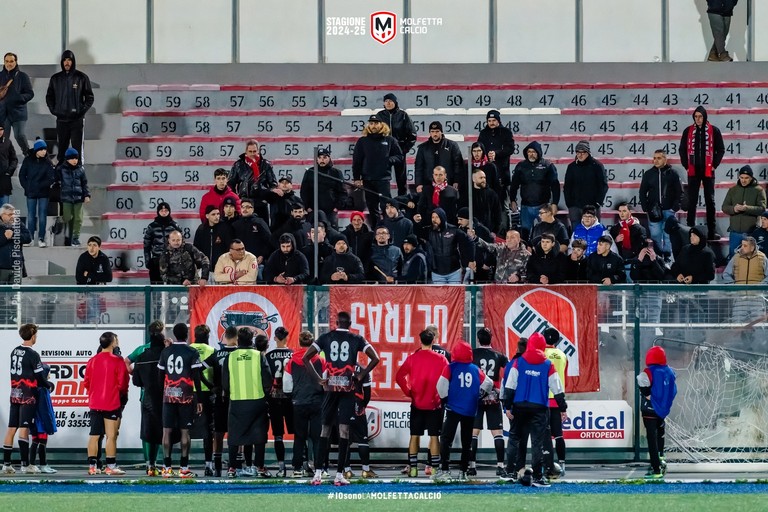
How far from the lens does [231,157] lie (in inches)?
1078

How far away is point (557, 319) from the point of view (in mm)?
18594

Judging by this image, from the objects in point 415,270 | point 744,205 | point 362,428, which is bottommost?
point 362,428

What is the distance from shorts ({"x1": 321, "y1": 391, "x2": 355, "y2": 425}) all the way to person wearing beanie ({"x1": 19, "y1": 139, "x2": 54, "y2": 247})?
28.1ft

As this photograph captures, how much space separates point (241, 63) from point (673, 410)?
14273mm

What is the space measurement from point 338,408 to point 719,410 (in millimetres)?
4915

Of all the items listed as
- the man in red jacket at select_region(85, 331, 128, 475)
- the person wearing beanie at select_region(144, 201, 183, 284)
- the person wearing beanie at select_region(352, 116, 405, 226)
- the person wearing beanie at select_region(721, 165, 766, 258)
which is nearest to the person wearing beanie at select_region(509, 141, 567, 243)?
the person wearing beanie at select_region(352, 116, 405, 226)

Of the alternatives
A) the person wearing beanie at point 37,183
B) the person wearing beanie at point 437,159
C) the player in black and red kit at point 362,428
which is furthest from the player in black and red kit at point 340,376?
the person wearing beanie at point 37,183

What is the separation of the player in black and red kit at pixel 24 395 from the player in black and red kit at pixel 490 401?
17.5 feet

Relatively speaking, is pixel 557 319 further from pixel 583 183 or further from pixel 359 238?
pixel 583 183

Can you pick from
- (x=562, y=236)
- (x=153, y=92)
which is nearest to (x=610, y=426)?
(x=562, y=236)

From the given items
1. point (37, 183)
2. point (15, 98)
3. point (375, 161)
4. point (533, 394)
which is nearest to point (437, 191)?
point (375, 161)

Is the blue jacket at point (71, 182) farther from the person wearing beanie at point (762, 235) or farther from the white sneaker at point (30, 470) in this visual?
the person wearing beanie at point (762, 235)

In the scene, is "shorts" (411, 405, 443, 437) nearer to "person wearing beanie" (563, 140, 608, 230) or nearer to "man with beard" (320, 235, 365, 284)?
"man with beard" (320, 235, 365, 284)

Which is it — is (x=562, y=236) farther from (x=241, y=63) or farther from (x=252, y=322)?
(x=241, y=63)
